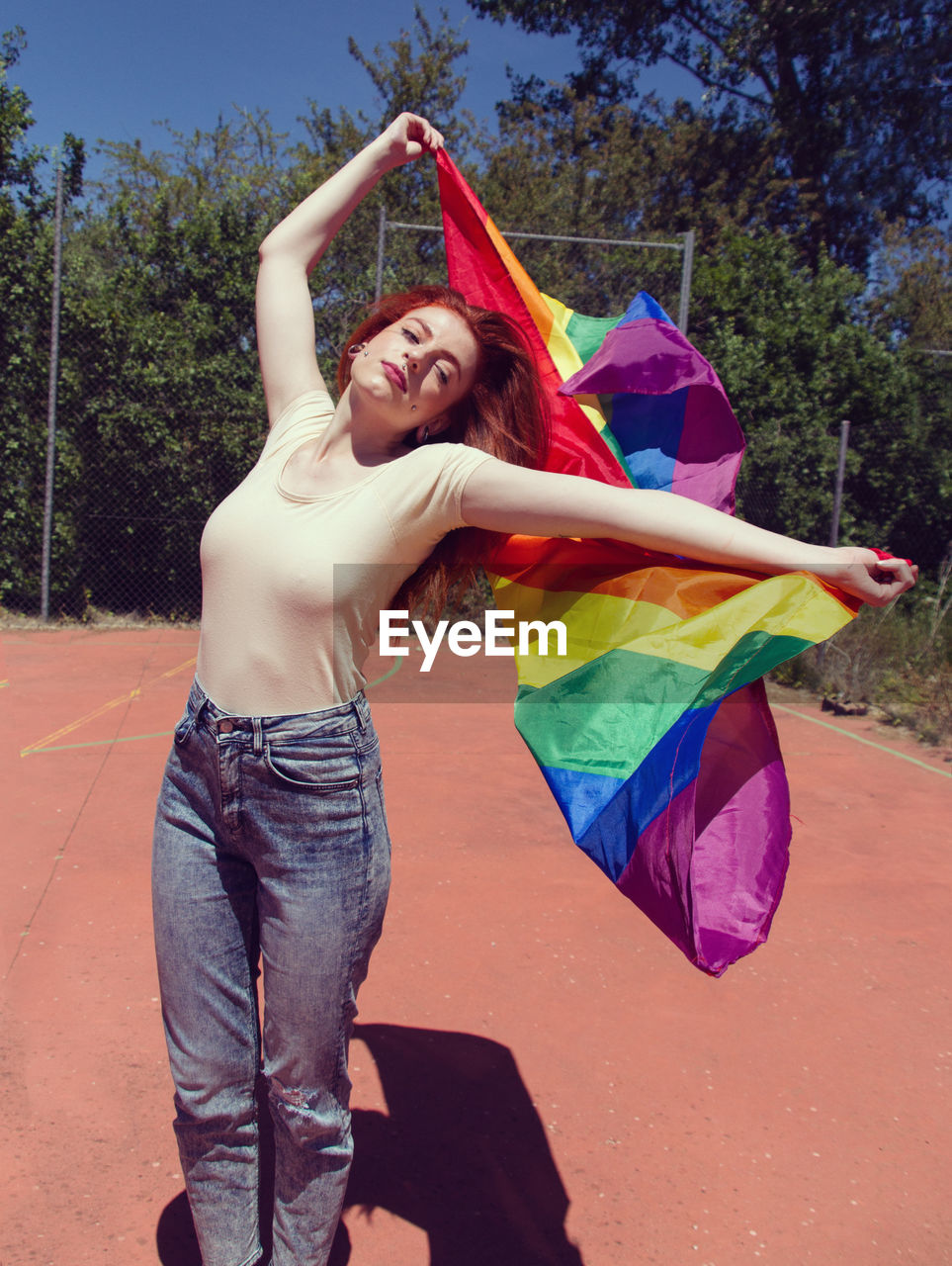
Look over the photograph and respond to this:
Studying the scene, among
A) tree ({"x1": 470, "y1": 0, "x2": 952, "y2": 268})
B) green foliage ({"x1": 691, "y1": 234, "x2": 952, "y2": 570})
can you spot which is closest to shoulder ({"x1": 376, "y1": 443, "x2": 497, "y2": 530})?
green foliage ({"x1": 691, "y1": 234, "x2": 952, "y2": 570})

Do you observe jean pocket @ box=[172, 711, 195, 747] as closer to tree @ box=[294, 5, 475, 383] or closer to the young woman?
the young woman

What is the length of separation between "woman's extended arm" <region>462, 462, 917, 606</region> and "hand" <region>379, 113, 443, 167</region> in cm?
97

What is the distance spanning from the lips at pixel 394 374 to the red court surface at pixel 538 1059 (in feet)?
5.69

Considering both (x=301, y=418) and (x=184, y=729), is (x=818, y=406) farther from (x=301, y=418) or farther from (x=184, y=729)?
(x=184, y=729)

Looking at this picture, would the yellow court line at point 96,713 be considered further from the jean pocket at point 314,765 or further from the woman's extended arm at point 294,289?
the jean pocket at point 314,765

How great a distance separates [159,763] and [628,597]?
410 centimetres

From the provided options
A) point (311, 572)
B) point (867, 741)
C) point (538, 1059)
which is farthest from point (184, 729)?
point (867, 741)

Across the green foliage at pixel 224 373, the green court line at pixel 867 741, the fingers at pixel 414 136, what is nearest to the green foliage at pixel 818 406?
the green foliage at pixel 224 373

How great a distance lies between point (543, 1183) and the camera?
8.00 ft

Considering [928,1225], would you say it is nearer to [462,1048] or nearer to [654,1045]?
[654,1045]

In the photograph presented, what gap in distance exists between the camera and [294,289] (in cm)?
200

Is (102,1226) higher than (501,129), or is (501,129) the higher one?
(501,129)

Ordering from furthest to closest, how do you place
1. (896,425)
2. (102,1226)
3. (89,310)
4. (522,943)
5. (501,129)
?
(501,129)
(896,425)
(89,310)
(522,943)
(102,1226)

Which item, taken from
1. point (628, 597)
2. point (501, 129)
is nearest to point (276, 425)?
point (628, 597)
